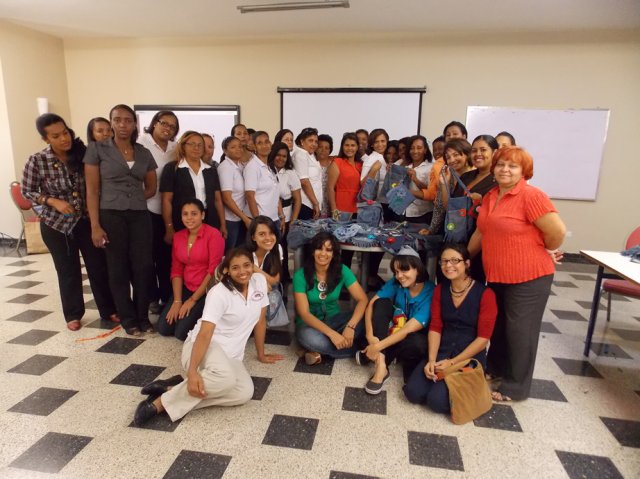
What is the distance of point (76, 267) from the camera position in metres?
2.73

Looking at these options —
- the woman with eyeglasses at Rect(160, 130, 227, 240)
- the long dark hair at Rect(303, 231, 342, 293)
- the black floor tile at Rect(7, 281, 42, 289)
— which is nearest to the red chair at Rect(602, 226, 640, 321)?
the long dark hair at Rect(303, 231, 342, 293)

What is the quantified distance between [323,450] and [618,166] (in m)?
5.18

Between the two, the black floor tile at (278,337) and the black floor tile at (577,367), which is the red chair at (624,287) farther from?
the black floor tile at (278,337)

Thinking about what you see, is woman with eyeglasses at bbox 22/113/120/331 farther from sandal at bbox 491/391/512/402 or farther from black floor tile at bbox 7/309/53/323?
sandal at bbox 491/391/512/402

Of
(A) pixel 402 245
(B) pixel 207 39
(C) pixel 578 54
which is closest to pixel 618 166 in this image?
(C) pixel 578 54

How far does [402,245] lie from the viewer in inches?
103

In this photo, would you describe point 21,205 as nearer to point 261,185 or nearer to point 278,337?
point 261,185

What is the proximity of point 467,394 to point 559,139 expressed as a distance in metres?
4.29

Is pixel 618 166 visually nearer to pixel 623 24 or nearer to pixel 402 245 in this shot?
pixel 623 24

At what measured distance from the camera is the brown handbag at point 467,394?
6.03ft

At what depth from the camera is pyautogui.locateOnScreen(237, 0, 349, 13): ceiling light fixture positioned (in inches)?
155

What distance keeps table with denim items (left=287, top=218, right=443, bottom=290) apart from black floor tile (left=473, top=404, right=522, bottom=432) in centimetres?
102

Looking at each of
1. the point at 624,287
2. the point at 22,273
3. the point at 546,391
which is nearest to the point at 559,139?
the point at 624,287

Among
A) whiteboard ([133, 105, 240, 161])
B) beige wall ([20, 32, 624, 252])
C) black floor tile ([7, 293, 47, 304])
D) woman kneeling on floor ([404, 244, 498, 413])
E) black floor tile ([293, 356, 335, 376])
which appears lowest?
black floor tile ([7, 293, 47, 304])
